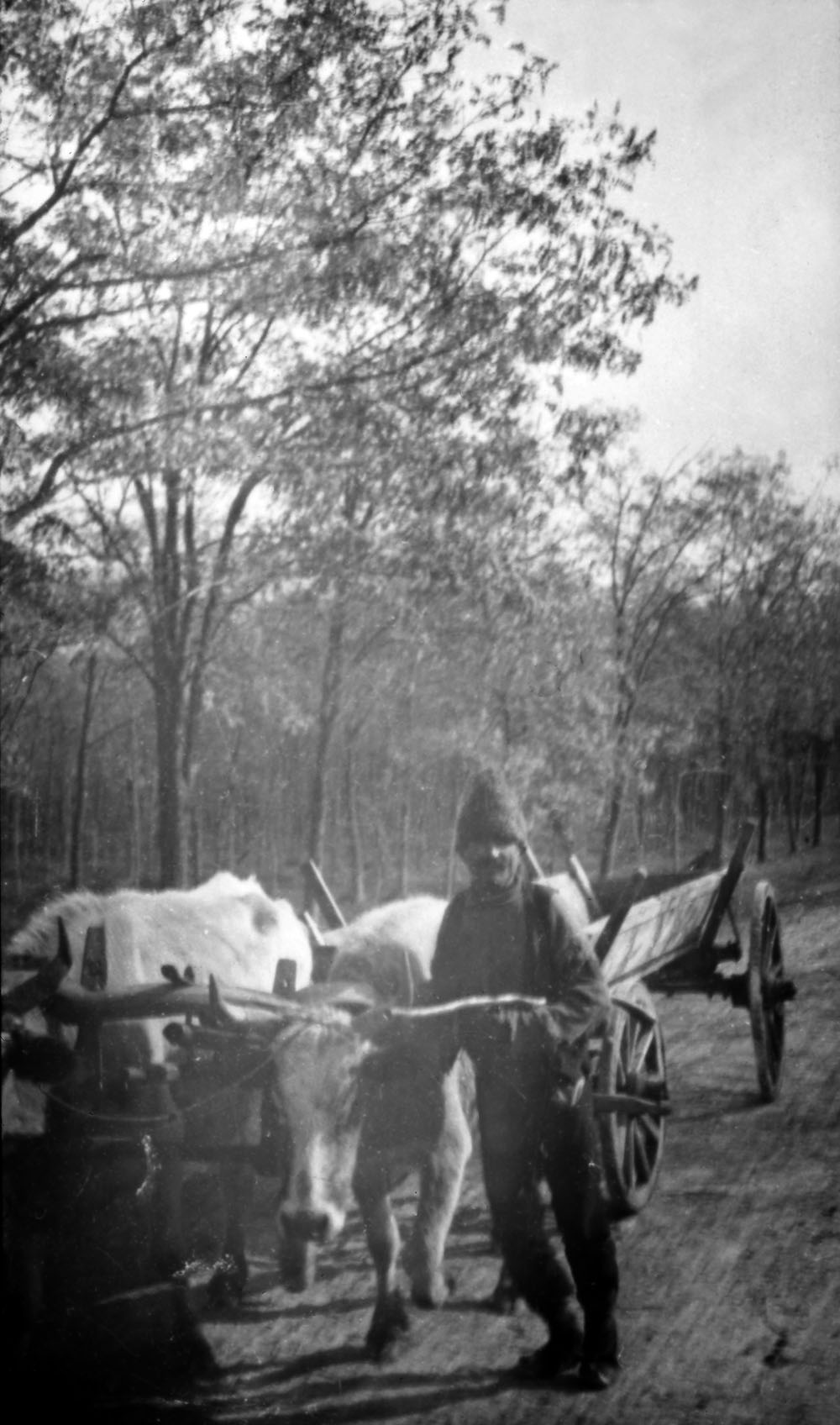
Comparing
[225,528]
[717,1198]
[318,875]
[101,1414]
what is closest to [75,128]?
[225,528]

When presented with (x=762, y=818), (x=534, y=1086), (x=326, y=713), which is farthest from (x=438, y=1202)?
(x=762, y=818)

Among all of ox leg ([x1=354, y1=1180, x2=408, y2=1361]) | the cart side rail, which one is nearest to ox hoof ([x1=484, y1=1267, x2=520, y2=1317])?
ox leg ([x1=354, y1=1180, x2=408, y2=1361])

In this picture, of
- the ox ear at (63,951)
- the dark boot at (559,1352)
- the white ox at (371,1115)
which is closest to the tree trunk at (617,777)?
the white ox at (371,1115)

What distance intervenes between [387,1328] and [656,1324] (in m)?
0.95

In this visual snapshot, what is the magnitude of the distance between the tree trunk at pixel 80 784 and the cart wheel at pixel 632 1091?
225 cm

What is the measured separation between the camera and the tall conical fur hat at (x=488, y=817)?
367 centimetres

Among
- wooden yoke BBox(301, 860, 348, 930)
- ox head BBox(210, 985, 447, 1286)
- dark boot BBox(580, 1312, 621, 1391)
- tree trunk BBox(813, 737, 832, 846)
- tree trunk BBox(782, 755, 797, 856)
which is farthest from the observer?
tree trunk BBox(782, 755, 797, 856)

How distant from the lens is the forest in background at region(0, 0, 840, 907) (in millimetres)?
4605

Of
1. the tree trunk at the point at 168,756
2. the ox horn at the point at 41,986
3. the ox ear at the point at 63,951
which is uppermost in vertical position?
the tree trunk at the point at 168,756

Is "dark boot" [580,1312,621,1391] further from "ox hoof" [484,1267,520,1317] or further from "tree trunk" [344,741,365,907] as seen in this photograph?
"tree trunk" [344,741,365,907]

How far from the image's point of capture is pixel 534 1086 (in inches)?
144

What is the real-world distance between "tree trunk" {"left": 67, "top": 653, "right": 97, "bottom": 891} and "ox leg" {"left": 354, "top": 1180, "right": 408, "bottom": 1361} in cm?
168

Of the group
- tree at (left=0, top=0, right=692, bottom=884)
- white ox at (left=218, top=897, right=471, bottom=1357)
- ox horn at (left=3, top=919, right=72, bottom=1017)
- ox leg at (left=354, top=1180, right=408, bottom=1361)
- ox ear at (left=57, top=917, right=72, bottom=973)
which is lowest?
ox leg at (left=354, top=1180, right=408, bottom=1361)

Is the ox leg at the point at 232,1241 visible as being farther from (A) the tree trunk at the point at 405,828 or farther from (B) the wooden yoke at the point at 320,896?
(A) the tree trunk at the point at 405,828
